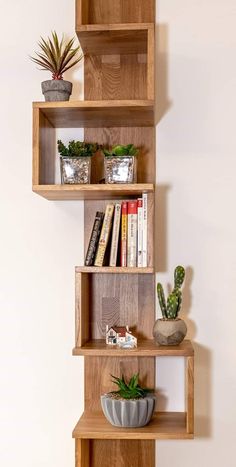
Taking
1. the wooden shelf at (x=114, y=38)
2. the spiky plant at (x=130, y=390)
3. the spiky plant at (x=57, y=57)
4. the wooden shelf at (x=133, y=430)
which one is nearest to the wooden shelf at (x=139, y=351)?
the spiky plant at (x=130, y=390)

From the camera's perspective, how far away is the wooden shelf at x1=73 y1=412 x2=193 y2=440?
218 cm

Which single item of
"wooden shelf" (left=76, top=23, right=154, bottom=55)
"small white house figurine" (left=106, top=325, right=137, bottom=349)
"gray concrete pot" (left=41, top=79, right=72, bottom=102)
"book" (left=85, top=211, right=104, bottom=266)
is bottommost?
"small white house figurine" (left=106, top=325, right=137, bottom=349)

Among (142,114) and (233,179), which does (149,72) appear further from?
(233,179)

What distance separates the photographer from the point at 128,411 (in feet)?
7.25

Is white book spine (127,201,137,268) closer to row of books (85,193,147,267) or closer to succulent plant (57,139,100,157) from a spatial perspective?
row of books (85,193,147,267)

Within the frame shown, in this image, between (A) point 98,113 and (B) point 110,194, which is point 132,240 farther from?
(A) point 98,113

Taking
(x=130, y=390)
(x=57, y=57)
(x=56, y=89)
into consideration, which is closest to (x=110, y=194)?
(x=56, y=89)

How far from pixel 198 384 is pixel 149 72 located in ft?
3.38

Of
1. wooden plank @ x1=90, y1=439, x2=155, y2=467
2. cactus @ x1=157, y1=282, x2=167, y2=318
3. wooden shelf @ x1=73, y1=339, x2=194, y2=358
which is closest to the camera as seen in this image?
wooden shelf @ x1=73, y1=339, x2=194, y2=358

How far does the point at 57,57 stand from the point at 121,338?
0.92 metres

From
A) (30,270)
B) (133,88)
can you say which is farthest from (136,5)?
(30,270)

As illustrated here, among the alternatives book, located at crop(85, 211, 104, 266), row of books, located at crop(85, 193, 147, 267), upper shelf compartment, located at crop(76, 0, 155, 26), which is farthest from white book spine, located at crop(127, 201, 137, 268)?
upper shelf compartment, located at crop(76, 0, 155, 26)

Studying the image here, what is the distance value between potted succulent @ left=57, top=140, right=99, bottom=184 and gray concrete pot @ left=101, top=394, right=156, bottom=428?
0.69m

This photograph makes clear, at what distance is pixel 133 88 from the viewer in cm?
245
